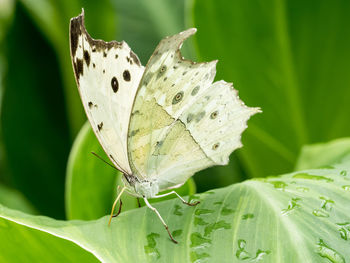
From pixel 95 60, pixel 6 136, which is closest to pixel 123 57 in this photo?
pixel 95 60

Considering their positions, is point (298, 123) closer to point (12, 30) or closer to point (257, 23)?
point (257, 23)

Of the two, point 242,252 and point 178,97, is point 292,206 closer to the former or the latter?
point 242,252

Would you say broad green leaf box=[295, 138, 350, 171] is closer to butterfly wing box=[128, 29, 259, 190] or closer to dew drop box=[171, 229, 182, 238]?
butterfly wing box=[128, 29, 259, 190]

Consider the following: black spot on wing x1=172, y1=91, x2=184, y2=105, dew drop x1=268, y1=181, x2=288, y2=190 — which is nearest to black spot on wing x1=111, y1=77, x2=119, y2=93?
black spot on wing x1=172, y1=91, x2=184, y2=105

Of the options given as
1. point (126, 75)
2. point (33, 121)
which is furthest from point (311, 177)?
point (33, 121)

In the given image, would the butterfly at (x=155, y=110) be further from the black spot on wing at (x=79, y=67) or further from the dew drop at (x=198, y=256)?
the dew drop at (x=198, y=256)
